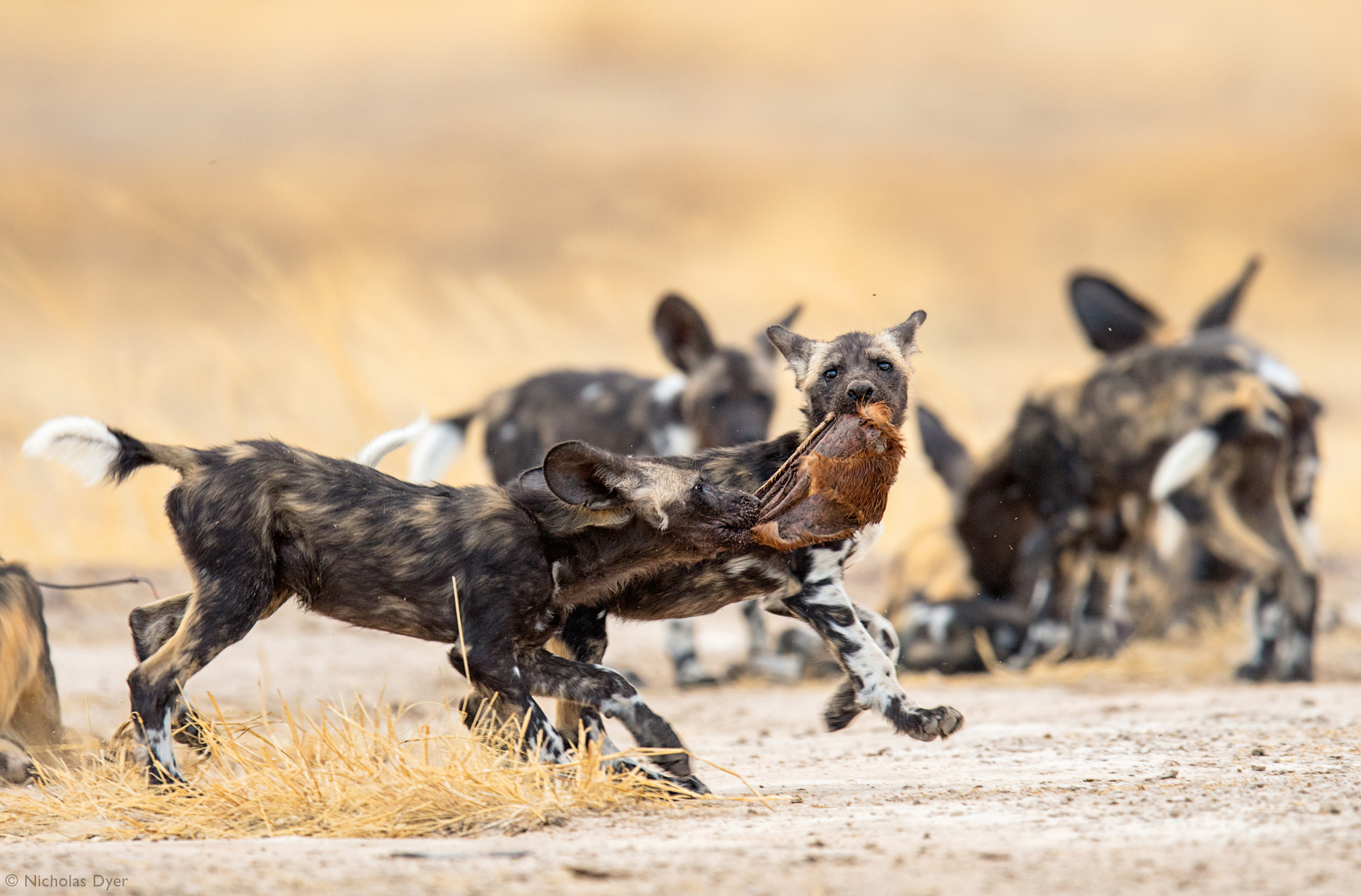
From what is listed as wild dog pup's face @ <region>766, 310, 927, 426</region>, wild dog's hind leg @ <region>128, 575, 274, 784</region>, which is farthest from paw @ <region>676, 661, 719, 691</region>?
wild dog's hind leg @ <region>128, 575, 274, 784</region>

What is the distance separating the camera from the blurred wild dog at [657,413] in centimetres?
812

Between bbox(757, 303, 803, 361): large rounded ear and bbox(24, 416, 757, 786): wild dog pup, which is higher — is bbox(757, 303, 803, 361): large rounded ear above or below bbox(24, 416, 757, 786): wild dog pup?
above

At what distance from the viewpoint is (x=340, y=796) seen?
3.87 m

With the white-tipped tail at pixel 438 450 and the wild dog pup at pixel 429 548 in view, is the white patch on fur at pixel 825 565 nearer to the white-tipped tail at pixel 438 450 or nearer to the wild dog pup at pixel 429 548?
the wild dog pup at pixel 429 548

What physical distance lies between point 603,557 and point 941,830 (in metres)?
1.58

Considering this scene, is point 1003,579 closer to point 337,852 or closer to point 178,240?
point 178,240

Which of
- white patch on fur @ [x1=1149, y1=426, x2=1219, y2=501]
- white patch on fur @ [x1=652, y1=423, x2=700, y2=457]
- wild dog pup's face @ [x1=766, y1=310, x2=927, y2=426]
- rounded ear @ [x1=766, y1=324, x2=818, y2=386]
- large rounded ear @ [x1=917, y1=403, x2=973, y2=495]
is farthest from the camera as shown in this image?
large rounded ear @ [x1=917, y1=403, x2=973, y2=495]

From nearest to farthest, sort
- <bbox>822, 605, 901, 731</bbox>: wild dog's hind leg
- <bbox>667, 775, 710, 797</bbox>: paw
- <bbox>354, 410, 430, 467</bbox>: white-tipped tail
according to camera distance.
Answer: <bbox>667, 775, 710, 797</bbox>: paw < <bbox>822, 605, 901, 731</bbox>: wild dog's hind leg < <bbox>354, 410, 430, 467</bbox>: white-tipped tail

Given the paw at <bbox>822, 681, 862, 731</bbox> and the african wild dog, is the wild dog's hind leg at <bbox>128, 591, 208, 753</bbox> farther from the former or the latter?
the paw at <bbox>822, 681, 862, 731</bbox>

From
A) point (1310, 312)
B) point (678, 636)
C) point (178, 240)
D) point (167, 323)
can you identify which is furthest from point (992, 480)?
point (1310, 312)

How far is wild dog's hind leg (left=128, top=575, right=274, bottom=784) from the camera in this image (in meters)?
4.38

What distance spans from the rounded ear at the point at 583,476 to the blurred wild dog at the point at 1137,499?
3.99 meters

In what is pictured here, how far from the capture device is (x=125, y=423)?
10.2 meters

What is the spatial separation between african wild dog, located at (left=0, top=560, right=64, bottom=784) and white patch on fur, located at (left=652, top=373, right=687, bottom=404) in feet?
12.6
